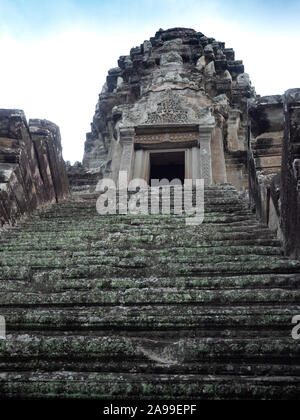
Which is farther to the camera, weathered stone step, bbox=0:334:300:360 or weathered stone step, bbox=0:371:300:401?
weathered stone step, bbox=0:334:300:360

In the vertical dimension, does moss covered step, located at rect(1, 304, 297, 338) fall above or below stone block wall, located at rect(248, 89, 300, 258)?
below

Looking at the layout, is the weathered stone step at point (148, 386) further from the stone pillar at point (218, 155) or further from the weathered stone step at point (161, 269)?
the stone pillar at point (218, 155)

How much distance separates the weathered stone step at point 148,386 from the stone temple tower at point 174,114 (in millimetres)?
6213

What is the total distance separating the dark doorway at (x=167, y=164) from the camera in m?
9.31

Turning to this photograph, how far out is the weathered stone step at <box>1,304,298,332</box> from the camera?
220 centimetres

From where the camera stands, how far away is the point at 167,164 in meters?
10.0

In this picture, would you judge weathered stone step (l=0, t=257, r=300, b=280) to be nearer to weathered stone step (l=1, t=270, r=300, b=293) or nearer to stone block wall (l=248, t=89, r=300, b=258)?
weathered stone step (l=1, t=270, r=300, b=293)

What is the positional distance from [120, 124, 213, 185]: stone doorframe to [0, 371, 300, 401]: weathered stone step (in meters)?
6.80

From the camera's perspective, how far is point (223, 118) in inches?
393

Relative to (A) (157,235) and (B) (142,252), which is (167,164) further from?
(B) (142,252)

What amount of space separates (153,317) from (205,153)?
6559mm

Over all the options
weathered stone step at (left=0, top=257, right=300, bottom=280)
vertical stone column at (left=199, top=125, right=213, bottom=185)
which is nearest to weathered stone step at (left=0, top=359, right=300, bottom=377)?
weathered stone step at (left=0, top=257, right=300, bottom=280)

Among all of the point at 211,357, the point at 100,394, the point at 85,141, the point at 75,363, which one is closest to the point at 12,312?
the point at 75,363

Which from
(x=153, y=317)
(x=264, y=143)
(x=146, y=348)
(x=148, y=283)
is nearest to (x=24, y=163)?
(x=148, y=283)
